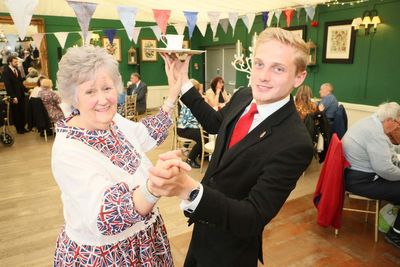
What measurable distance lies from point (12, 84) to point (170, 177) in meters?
7.62

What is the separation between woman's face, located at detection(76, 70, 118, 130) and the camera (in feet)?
3.56

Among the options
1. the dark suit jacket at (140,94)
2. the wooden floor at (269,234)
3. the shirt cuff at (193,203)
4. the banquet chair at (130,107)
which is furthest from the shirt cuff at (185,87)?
the dark suit jacket at (140,94)

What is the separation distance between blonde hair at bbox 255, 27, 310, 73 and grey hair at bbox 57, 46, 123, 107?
574 mm

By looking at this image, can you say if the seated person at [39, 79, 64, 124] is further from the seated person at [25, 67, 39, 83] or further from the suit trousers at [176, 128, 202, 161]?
the suit trousers at [176, 128, 202, 161]

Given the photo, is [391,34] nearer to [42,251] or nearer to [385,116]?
[385,116]

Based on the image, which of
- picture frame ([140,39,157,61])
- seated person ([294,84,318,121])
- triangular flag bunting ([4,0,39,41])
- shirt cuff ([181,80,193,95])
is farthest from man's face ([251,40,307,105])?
picture frame ([140,39,157,61])

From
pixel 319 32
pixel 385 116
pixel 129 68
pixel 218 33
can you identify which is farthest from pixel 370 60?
pixel 129 68

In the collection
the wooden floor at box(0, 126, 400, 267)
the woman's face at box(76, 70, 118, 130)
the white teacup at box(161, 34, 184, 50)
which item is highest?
the white teacup at box(161, 34, 184, 50)

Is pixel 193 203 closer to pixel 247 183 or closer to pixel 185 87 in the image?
pixel 247 183

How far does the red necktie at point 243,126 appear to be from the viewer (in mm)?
1182

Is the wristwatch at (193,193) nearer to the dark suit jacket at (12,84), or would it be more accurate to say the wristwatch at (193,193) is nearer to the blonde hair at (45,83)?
the blonde hair at (45,83)

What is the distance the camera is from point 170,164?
2.30 feet

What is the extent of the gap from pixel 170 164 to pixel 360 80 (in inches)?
244

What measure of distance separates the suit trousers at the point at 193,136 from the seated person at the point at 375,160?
2.38 metres
